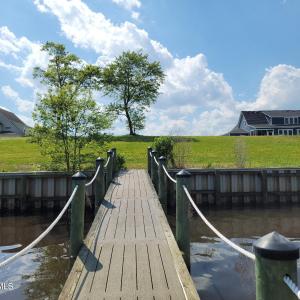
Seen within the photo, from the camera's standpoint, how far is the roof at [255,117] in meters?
70.5

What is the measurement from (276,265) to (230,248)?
328 inches

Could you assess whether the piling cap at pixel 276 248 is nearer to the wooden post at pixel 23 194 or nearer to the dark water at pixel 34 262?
the dark water at pixel 34 262

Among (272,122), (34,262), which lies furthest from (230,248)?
(272,122)

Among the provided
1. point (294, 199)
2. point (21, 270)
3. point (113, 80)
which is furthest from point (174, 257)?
point (113, 80)

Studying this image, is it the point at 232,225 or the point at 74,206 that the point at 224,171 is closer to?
the point at 232,225

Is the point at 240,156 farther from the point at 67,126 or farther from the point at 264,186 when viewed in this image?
the point at 67,126

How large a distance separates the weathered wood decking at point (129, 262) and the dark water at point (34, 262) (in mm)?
1240

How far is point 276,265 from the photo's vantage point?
6.75 feet

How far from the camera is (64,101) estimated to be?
17.5m

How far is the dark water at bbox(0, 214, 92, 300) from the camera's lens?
7164 millimetres

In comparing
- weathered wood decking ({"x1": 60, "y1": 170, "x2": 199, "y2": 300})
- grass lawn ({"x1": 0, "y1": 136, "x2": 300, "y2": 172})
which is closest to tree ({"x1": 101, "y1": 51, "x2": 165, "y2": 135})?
grass lawn ({"x1": 0, "y1": 136, "x2": 300, "y2": 172})

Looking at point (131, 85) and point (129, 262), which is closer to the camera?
point (129, 262)

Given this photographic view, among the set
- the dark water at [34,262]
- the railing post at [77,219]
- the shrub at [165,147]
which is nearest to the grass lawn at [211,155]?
the shrub at [165,147]

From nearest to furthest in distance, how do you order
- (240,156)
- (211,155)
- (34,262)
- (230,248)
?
(34,262)
(230,248)
(240,156)
(211,155)
